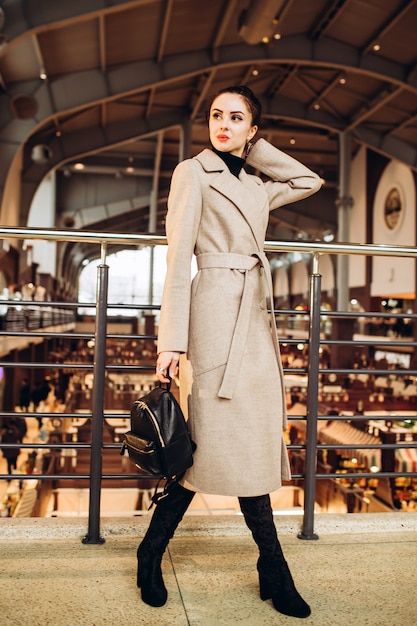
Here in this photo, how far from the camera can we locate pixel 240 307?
5.37ft

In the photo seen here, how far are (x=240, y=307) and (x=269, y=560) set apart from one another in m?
0.70

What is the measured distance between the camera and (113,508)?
7.65 m

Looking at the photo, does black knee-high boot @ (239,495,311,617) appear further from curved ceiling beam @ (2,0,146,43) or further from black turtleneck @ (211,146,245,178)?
curved ceiling beam @ (2,0,146,43)

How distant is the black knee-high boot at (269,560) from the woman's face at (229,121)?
1.00 metres

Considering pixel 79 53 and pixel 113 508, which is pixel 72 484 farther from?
pixel 79 53

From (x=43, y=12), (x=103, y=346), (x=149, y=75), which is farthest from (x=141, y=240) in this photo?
(x=149, y=75)

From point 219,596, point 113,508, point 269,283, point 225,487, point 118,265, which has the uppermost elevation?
point 118,265

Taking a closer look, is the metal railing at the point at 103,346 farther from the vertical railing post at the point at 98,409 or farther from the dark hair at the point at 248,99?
the dark hair at the point at 248,99

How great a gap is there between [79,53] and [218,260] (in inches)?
372

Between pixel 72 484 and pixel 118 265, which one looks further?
pixel 118 265

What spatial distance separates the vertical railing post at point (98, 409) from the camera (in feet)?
6.70

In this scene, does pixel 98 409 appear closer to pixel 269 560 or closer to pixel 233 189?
pixel 269 560

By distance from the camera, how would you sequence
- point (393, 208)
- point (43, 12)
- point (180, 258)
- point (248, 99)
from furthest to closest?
point (393, 208) < point (43, 12) < point (248, 99) < point (180, 258)

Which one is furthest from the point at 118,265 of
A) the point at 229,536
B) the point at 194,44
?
the point at 229,536
